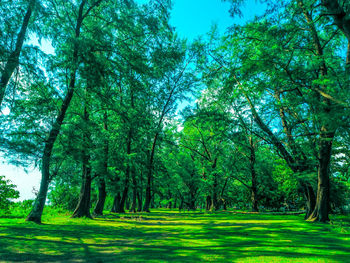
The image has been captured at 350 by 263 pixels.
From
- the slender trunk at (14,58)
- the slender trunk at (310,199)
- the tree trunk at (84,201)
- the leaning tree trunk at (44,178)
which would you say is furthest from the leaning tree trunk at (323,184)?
the slender trunk at (14,58)

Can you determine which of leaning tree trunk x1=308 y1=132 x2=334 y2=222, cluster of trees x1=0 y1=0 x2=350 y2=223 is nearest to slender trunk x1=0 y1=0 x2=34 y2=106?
cluster of trees x1=0 y1=0 x2=350 y2=223

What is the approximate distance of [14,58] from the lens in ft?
28.7

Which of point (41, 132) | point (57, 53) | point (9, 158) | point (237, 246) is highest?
point (57, 53)

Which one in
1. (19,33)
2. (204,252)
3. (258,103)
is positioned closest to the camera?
(204,252)

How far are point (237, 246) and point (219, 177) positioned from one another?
23.7 metres

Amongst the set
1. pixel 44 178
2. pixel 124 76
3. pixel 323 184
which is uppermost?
pixel 124 76

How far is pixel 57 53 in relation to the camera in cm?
1053

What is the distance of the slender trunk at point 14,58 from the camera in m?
8.51

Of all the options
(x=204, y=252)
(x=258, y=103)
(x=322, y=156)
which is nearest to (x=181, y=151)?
(x=258, y=103)

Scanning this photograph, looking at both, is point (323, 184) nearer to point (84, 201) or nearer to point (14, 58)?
point (84, 201)

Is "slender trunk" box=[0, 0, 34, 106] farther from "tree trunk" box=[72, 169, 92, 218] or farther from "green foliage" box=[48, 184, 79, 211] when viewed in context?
"green foliage" box=[48, 184, 79, 211]

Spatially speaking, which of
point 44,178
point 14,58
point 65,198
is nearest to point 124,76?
point 14,58

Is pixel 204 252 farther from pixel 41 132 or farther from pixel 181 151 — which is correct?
pixel 181 151

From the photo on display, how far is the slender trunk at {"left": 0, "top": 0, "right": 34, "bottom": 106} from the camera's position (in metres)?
8.51
